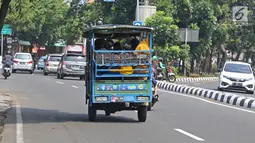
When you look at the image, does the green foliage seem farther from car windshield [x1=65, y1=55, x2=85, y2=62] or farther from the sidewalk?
the sidewalk

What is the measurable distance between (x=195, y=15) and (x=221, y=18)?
9.39m

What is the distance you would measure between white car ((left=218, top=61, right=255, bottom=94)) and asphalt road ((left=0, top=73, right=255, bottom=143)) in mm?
9474

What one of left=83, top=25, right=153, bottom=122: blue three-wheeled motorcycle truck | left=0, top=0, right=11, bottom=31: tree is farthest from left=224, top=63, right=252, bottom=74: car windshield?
left=0, top=0, right=11, bottom=31: tree

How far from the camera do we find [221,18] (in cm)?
5897

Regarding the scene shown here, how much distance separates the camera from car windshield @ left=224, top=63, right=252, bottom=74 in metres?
30.8

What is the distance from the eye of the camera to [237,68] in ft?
101

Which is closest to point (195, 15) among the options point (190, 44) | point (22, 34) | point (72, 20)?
point (190, 44)

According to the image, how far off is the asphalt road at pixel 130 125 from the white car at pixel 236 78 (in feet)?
31.1

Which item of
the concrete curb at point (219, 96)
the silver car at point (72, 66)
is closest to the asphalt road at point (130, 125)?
the concrete curb at point (219, 96)

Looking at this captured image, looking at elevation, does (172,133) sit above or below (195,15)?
below

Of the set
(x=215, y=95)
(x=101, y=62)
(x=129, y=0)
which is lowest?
(x=215, y=95)

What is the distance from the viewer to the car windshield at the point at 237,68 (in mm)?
30766

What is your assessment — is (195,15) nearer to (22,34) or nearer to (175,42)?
(175,42)

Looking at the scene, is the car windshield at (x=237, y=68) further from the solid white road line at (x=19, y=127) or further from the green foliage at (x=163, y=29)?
the solid white road line at (x=19, y=127)
